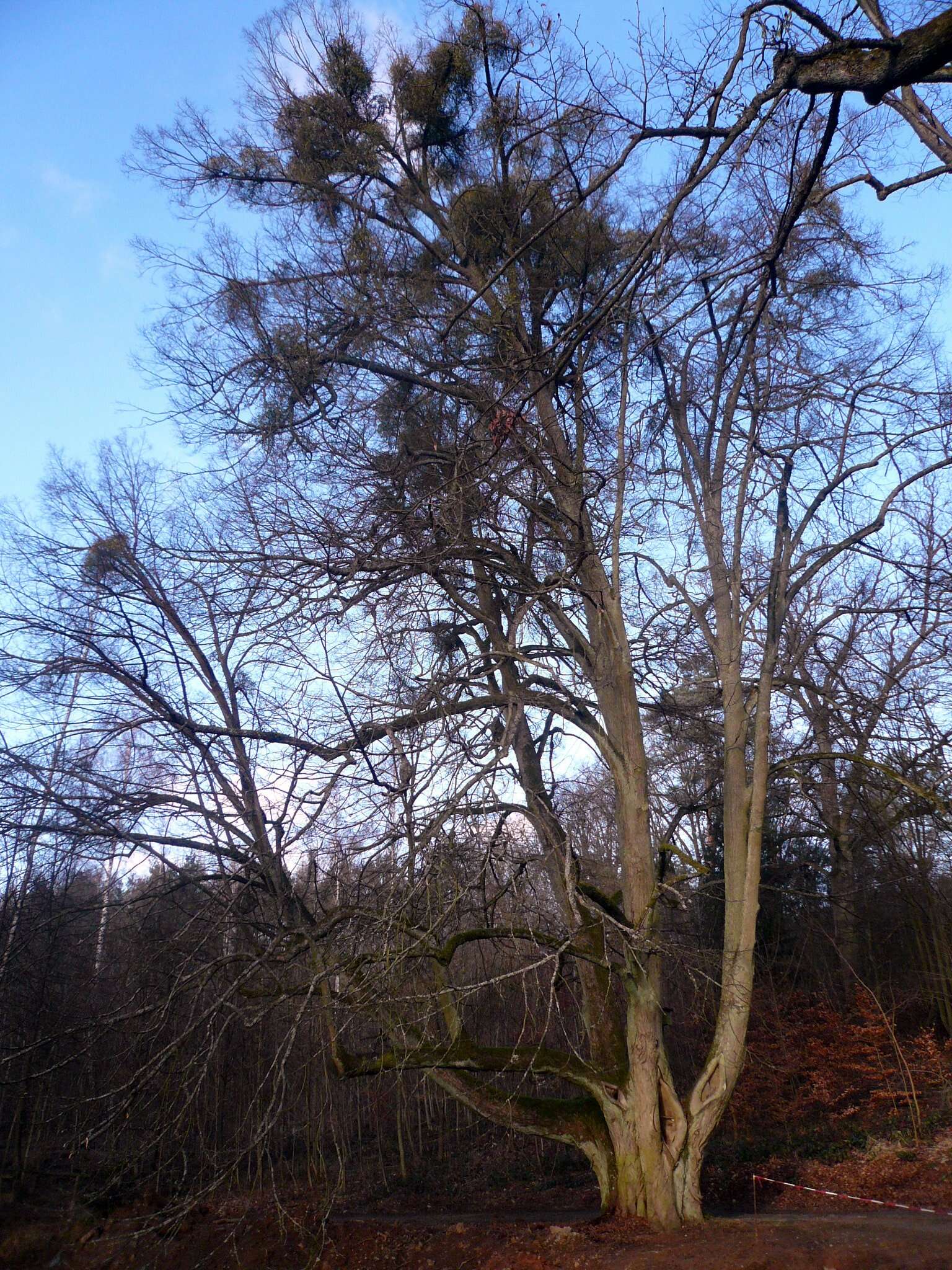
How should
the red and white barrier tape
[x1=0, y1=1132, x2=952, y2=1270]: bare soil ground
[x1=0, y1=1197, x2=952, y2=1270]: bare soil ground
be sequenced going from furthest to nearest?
the red and white barrier tape < [x1=0, y1=1132, x2=952, y2=1270]: bare soil ground < [x1=0, y1=1197, x2=952, y2=1270]: bare soil ground

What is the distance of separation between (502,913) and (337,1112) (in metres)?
9.83

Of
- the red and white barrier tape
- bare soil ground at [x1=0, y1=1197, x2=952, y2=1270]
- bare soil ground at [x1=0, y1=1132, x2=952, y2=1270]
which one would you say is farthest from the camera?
the red and white barrier tape

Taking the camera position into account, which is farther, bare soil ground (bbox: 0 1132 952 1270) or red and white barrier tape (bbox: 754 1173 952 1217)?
red and white barrier tape (bbox: 754 1173 952 1217)

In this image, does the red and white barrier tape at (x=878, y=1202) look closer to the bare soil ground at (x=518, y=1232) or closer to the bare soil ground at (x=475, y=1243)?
the bare soil ground at (x=518, y=1232)

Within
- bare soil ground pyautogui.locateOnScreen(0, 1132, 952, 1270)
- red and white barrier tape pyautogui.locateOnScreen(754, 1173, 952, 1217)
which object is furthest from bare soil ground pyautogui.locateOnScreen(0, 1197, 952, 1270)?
red and white barrier tape pyautogui.locateOnScreen(754, 1173, 952, 1217)

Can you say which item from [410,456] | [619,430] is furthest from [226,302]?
[619,430]

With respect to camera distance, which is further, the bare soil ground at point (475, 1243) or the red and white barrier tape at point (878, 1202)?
the red and white barrier tape at point (878, 1202)

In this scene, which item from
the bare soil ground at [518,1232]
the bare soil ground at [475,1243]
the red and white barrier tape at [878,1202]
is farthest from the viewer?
the red and white barrier tape at [878,1202]

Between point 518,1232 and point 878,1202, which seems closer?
point 518,1232

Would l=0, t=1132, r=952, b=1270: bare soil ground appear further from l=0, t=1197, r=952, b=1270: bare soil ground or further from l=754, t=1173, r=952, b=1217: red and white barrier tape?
l=754, t=1173, r=952, b=1217: red and white barrier tape

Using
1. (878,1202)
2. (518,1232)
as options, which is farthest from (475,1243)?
(878,1202)

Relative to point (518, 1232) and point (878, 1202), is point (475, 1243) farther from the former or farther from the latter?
point (878, 1202)

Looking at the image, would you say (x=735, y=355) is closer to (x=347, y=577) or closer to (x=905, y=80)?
(x=347, y=577)

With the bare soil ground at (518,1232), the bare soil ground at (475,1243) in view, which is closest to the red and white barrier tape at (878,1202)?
the bare soil ground at (518,1232)
